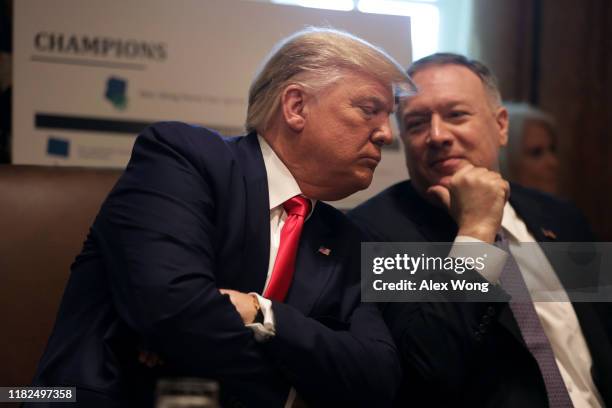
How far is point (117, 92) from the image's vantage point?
2959 mm

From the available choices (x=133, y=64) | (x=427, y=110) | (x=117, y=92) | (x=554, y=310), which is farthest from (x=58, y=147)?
(x=554, y=310)

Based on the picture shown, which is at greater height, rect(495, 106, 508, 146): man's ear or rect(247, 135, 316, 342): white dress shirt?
rect(495, 106, 508, 146): man's ear

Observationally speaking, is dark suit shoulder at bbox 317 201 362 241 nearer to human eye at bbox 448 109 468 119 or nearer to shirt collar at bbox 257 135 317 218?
shirt collar at bbox 257 135 317 218

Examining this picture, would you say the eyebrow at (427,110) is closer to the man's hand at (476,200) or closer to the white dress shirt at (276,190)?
the man's hand at (476,200)

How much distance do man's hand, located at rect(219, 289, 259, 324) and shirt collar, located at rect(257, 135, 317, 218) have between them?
28cm

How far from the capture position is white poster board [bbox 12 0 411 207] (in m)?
2.89

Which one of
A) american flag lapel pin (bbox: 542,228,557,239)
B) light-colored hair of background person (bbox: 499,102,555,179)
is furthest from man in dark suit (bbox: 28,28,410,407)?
light-colored hair of background person (bbox: 499,102,555,179)

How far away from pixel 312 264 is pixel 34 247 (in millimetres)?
765

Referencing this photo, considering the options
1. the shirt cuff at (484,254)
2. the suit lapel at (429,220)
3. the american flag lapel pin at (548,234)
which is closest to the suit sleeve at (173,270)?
the shirt cuff at (484,254)

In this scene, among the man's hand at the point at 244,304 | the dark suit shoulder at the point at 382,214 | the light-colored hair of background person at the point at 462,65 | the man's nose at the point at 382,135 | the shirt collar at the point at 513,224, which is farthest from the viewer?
the light-colored hair of background person at the point at 462,65

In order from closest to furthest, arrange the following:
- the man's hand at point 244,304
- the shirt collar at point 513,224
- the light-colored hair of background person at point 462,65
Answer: the man's hand at point 244,304 < the shirt collar at point 513,224 < the light-colored hair of background person at point 462,65

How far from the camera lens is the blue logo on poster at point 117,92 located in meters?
2.95

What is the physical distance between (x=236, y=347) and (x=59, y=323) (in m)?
0.44

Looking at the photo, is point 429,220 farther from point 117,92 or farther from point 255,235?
point 117,92
